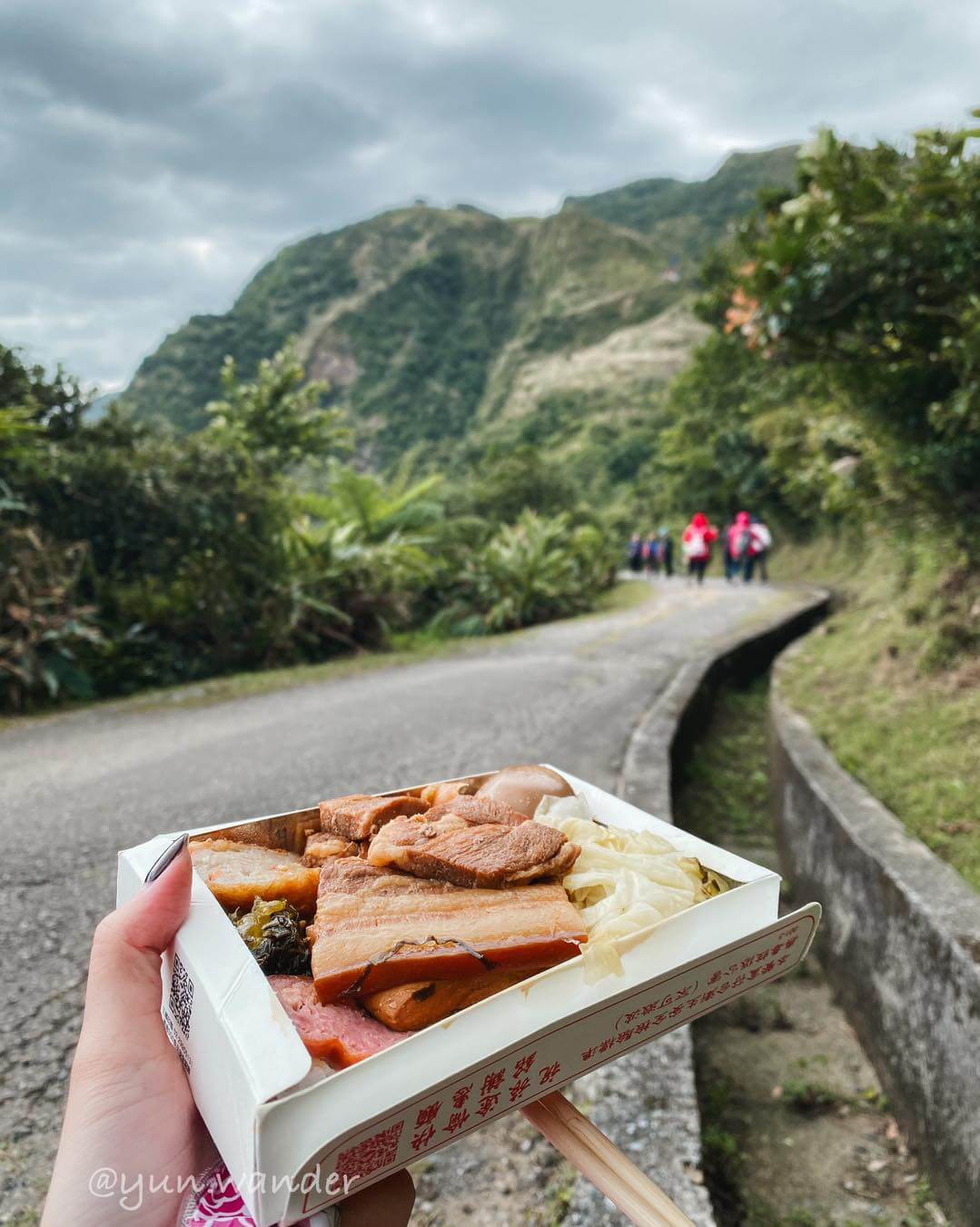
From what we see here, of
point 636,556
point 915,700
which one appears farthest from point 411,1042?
point 636,556

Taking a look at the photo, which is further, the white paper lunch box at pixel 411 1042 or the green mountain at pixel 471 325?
the green mountain at pixel 471 325

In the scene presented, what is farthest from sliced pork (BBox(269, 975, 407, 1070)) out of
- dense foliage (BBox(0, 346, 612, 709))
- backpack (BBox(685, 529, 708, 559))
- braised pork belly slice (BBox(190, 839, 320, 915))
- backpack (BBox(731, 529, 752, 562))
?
backpack (BBox(731, 529, 752, 562))

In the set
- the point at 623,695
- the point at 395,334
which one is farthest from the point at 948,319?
the point at 395,334

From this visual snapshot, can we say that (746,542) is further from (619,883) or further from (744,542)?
(619,883)

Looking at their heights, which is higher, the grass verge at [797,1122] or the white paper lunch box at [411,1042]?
the white paper lunch box at [411,1042]

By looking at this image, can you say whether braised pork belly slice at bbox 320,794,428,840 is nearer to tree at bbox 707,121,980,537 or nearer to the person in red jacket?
tree at bbox 707,121,980,537

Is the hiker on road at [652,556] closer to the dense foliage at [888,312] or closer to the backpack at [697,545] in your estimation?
the backpack at [697,545]

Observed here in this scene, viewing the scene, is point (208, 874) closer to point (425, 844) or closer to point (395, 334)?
point (425, 844)

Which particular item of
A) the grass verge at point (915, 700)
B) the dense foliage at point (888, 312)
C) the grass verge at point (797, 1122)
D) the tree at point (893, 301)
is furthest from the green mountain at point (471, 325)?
the grass verge at point (797, 1122)
